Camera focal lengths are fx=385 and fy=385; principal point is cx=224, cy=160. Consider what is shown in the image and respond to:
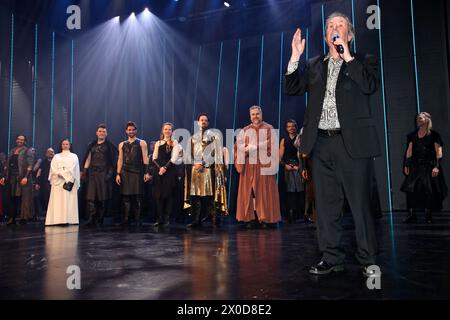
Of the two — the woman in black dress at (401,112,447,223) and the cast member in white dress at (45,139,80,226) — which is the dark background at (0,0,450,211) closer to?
the woman in black dress at (401,112,447,223)

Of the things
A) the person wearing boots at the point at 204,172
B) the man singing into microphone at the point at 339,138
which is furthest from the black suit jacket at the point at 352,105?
the person wearing boots at the point at 204,172

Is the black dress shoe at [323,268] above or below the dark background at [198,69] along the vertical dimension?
below

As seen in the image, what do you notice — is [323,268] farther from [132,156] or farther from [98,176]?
[98,176]

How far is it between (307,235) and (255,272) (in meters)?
2.17

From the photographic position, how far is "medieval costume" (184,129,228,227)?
5617 mm

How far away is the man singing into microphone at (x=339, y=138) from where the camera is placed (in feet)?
7.29

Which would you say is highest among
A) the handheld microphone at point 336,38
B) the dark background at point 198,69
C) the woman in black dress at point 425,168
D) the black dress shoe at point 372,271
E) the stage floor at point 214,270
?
the dark background at point 198,69

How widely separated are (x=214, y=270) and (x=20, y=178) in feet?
19.9

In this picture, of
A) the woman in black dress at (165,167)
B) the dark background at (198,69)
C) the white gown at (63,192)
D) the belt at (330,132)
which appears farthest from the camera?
the dark background at (198,69)

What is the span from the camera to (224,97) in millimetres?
10602

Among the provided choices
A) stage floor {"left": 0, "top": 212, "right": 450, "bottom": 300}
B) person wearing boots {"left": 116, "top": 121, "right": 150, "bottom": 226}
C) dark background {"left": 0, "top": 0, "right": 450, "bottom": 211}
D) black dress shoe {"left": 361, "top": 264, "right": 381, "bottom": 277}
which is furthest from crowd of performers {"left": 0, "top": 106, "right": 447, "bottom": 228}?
dark background {"left": 0, "top": 0, "right": 450, "bottom": 211}

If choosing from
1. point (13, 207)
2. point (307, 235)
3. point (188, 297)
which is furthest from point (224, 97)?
point (188, 297)

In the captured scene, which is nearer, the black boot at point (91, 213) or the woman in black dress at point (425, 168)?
the woman in black dress at point (425, 168)

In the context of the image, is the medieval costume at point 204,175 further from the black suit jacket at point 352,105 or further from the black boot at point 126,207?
the black suit jacket at point 352,105
